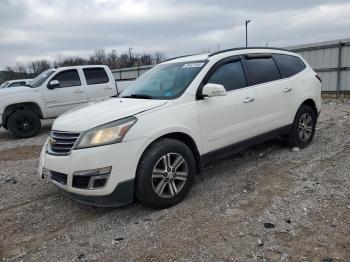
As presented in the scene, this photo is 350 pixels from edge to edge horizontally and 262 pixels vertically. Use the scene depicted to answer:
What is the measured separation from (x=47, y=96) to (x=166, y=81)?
6194 mm

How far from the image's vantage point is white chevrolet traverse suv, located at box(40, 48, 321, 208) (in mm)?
3752

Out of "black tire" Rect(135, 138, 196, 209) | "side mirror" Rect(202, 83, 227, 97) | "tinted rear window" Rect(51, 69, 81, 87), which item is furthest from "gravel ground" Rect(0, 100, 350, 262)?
"tinted rear window" Rect(51, 69, 81, 87)

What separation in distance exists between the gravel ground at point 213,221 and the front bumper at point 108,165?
1.09ft

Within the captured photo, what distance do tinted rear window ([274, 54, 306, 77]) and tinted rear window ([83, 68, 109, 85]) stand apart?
21.0 ft

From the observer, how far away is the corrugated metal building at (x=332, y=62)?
521 inches

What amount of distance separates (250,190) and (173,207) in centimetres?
105

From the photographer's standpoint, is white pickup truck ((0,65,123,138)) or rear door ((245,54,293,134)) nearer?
rear door ((245,54,293,134))

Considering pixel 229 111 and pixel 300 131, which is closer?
pixel 229 111

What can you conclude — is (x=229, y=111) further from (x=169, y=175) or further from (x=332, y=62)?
(x=332, y=62)

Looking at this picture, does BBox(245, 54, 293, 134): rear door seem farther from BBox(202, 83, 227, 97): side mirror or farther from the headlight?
the headlight

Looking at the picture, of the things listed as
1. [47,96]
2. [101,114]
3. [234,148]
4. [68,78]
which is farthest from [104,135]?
[68,78]

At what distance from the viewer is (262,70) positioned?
5.48m

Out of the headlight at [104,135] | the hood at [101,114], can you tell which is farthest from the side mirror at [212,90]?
the headlight at [104,135]

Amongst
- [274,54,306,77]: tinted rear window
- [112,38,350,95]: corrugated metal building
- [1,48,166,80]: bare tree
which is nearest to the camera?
[274,54,306,77]: tinted rear window
